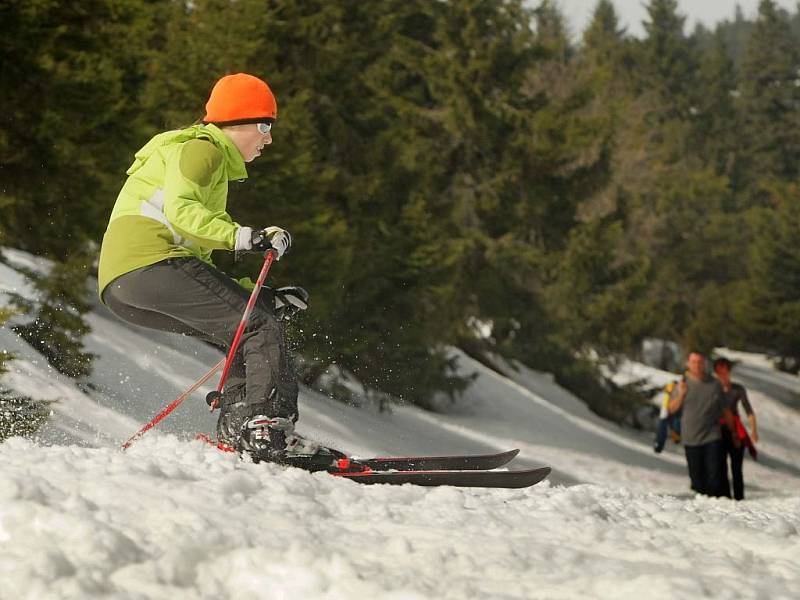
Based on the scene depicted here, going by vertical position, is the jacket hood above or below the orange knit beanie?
below

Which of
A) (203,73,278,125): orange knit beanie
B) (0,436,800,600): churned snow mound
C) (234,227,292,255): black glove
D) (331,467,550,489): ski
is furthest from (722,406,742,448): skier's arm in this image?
(234,227,292,255): black glove

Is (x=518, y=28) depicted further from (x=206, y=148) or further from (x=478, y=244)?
(x=206, y=148)

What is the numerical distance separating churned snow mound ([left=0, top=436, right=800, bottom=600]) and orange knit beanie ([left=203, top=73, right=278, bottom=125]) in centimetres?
189

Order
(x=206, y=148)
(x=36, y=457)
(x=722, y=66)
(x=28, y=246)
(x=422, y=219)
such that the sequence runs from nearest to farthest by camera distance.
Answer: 1. (x=36, y=457)
2. (x=206, y=148)
3. (x=28, y=246)
4. (x=422, y=219)
5. (x=722, y=66)

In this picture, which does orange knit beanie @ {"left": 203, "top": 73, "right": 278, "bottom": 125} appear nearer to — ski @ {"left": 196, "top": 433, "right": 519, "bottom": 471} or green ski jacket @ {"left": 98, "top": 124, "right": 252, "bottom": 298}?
green ski jacket @ {"left": 98, "top": 124, "right": 252, "bottom": 298}

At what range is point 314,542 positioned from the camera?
12.3 feet

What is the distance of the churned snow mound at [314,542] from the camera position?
3318 mm

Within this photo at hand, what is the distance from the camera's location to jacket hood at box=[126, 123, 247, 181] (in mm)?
5555

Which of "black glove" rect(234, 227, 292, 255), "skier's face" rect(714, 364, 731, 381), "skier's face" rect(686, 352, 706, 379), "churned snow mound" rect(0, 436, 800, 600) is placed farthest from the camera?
"skier's face" rect(714, 364, 731, 381)

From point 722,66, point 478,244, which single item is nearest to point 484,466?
point 478,244

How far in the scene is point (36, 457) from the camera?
4.46 meters

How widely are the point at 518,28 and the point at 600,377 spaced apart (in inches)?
355

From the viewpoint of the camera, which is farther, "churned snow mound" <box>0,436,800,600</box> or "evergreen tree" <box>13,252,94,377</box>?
"evergreen tree" <box>13,252,94,377</box>

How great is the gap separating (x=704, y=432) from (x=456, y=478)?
6043 mm
